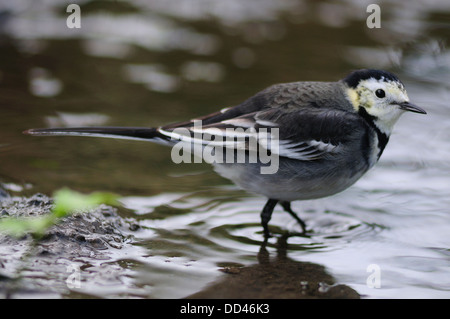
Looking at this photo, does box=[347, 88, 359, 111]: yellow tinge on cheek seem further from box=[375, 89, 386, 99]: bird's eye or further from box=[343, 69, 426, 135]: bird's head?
box=[375, 89, 386, 99]: bird's eye

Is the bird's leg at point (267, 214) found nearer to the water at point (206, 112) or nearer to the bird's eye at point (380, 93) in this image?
the water at point (206, 112)

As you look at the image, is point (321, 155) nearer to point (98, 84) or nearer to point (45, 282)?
point (45, 282)

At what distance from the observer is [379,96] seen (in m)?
6.57

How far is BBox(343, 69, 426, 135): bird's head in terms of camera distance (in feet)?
21.5

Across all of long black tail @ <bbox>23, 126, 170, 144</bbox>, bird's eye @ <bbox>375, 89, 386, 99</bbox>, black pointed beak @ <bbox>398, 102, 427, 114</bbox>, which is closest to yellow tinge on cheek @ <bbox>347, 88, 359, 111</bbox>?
bird's eye @ <bbox>375, 89, 386, 99</bbox>

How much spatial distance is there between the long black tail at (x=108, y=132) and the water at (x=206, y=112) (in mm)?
886

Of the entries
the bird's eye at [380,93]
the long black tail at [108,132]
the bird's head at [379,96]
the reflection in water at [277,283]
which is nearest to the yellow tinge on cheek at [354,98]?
the bird's head at [379,96]

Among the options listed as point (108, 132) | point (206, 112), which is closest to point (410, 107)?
point (108, 132)

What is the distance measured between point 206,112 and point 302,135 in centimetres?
309

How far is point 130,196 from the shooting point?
23.6ft

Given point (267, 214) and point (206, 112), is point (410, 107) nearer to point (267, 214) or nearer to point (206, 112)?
point (267, 214)

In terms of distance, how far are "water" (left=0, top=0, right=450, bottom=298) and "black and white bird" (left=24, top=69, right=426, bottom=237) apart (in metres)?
0.62

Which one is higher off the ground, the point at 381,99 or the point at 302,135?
the point at 381,99

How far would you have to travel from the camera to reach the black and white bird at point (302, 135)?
641 cm
